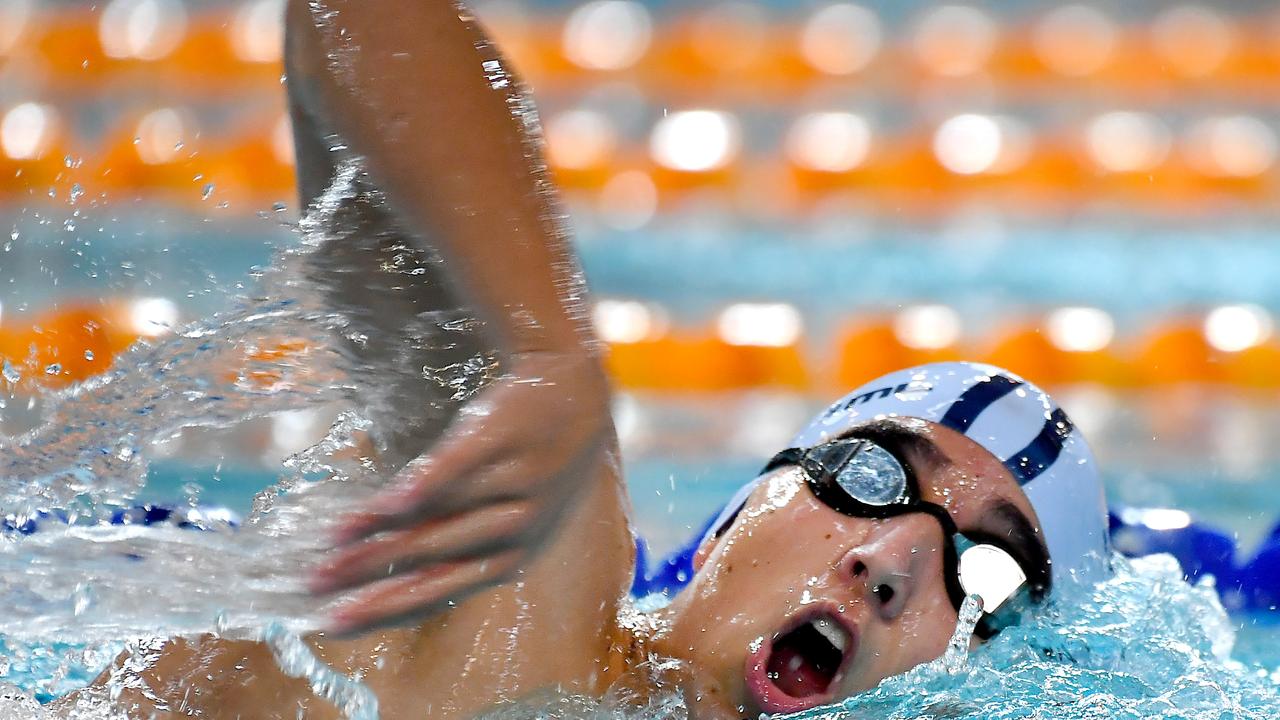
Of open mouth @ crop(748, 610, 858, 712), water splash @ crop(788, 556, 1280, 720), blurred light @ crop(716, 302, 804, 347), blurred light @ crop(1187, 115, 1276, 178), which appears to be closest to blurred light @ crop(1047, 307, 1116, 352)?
blurred light @ crop(716, 302, 804, 347)

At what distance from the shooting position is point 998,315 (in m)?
4.09

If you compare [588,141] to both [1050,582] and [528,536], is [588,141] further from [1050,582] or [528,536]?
[528,536]

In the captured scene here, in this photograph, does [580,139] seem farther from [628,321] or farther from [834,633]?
[834,633]

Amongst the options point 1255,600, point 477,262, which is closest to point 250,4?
point 1255,600

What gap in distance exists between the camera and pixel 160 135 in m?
4.94

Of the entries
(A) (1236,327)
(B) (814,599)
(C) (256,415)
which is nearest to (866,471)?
(B) (814,599)

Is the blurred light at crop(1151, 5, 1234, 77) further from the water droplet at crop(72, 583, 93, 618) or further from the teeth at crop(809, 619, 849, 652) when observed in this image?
the water droplet at crop(72, 583, 93, 618)

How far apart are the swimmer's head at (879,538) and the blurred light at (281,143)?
10.8ft

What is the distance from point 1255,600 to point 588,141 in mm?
3043

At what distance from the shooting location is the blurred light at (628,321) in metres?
3.98

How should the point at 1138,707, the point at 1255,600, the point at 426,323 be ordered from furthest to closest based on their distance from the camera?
the point at 1255,600 → the point at 1138,707 → the point at 426,323

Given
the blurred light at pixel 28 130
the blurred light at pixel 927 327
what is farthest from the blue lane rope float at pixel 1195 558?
the blurred light at pixel 28 130

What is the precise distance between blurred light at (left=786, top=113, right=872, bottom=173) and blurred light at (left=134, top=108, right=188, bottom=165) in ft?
6.87

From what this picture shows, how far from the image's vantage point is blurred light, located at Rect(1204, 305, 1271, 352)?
3.86 m
